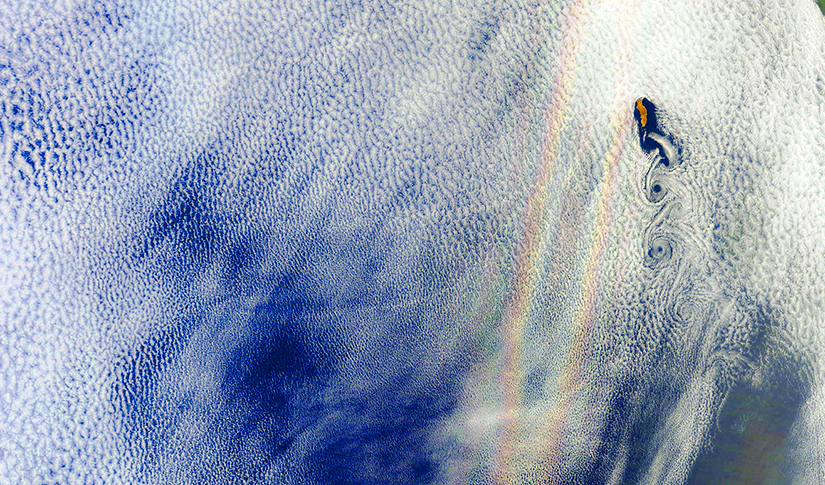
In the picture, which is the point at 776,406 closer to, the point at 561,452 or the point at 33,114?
the point at 561,452

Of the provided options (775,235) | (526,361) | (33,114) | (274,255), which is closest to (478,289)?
(526,361)

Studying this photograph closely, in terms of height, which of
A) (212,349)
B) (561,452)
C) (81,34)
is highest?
(81,34)

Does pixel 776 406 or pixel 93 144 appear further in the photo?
pixel 776 406

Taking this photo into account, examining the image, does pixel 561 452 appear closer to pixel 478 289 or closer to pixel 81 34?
pixel 478 289

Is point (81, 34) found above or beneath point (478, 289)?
above

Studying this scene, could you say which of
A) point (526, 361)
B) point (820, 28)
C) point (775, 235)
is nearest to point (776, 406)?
point (775, 235)

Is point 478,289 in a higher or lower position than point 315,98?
lower

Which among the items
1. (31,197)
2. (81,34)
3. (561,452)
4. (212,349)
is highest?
(81,34)

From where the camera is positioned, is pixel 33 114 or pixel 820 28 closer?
pixel 33 114

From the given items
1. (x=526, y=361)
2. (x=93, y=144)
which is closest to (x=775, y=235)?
(x=526, y=361)
